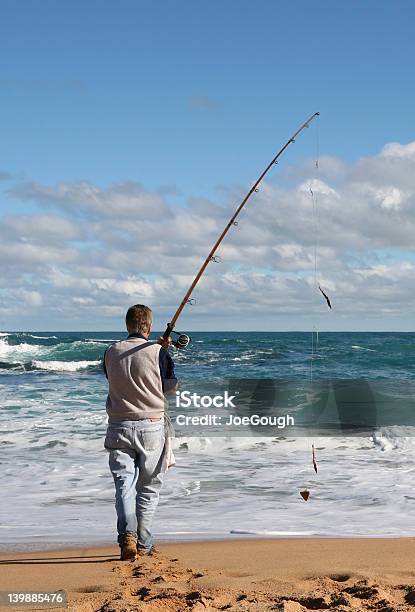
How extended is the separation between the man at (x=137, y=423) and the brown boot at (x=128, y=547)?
0.08 ft

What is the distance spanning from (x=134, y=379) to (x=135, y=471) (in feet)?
1.77

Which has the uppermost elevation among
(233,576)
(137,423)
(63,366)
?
(137,423)

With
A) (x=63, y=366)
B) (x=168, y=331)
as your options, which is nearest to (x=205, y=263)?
(x=168, y=331)

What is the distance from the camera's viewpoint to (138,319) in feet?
13.9

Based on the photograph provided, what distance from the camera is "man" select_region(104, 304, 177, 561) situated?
4.14 m

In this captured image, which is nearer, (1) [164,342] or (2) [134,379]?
(2) [134,379]

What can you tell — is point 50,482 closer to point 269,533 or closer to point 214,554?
point 269,533

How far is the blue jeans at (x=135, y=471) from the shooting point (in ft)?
13.5

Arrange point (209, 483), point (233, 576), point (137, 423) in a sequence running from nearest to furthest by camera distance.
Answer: point (233, 576) → point (137, 423) → point (209, 483)

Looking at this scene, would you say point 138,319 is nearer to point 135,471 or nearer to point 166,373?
point 166,373

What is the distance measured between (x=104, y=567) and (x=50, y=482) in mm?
3680

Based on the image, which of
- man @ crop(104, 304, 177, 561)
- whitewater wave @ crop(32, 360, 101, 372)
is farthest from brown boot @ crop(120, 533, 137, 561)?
whitewater wave @ crop(32, 360, 101, 372)

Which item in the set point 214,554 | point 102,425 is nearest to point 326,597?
point 214,554

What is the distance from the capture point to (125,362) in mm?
4148
